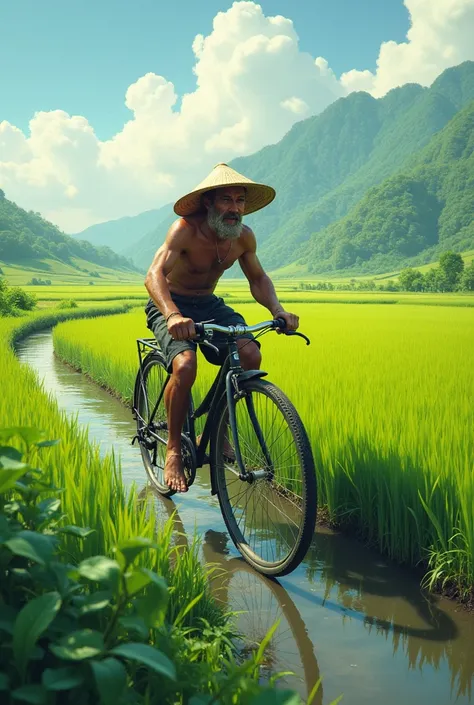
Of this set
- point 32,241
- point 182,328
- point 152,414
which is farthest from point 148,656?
point 32,241

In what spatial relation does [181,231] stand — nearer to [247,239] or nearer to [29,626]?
[247,239]

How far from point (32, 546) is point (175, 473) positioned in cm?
254

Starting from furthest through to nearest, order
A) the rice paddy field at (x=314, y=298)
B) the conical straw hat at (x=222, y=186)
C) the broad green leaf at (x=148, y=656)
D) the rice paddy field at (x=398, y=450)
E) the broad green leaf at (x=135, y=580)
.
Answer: the rice paddy field at (x=314, y=298) → the conical straw hat at (x=222, y=186) → the rice paddy field at (x=398, y=450) → the broad green leaf at (x=135, y=580) → the broad green leaf at (x=148, y=656)

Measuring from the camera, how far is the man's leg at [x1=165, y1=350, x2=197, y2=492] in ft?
11.7

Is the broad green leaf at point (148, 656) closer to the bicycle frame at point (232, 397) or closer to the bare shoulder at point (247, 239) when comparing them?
the bicycle frame at point (232, 397)

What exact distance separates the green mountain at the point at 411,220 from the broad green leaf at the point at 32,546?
152 meters

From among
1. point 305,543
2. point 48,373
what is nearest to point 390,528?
point 305,543

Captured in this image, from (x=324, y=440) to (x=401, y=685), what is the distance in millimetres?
1850

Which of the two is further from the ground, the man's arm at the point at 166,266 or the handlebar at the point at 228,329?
the man's arm at the point at 166,266

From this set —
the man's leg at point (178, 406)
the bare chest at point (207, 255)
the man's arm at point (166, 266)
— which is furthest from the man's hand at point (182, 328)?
the bare chest at point (207, 255)

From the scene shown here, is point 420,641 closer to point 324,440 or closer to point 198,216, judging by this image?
point 324,440

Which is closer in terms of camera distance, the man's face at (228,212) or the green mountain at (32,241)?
the man's face at (228,212)

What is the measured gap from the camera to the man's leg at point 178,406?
356 centimetres

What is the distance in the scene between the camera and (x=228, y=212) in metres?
3.54
